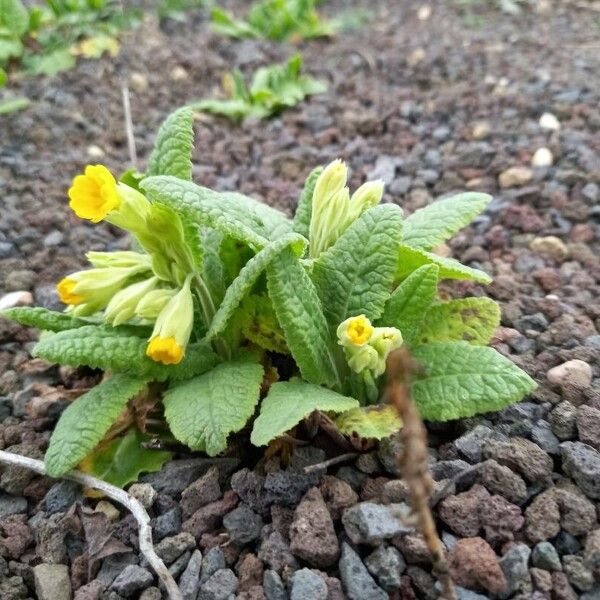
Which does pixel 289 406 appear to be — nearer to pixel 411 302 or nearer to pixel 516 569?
pixel 411 302

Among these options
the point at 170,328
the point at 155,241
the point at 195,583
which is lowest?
the point at 195,583

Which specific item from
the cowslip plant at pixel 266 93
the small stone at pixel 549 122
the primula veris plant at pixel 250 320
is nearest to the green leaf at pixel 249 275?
the primula veris plant at pixel 250 320

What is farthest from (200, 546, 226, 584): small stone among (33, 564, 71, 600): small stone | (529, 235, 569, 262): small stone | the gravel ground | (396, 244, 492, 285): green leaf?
(529, 235, 569, 262): small stone

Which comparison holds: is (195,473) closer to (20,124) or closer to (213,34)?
(20,124)

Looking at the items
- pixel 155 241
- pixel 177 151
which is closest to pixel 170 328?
pixel 155 241

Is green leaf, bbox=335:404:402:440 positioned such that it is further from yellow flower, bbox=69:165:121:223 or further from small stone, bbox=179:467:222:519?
yellow flower, bbox=69:165:121:223

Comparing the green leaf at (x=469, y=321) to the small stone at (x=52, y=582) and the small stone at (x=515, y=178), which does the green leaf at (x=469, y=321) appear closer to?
the small stone at (x=52, y=582)

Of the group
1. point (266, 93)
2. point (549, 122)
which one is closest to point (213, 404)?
point (549, 122)
